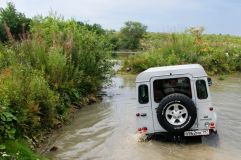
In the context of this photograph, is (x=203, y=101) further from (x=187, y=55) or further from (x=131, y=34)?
(x=131, y=34)

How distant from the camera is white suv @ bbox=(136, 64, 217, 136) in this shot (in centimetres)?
1231

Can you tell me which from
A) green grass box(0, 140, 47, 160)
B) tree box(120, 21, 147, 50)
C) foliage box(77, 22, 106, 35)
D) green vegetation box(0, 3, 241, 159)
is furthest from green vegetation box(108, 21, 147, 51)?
green grass box(0, 140, 47, 160)

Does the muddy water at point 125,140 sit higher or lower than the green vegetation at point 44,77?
lower

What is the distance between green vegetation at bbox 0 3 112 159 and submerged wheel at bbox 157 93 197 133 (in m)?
3.45

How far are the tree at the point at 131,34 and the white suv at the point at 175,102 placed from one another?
4085 centimetres

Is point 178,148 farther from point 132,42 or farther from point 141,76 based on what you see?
point 132,42

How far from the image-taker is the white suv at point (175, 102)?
40.4 ft

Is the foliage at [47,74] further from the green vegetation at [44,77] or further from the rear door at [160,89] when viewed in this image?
the rear door at [160,89]

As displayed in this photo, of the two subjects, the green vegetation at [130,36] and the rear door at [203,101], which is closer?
the rear door at [203,101]

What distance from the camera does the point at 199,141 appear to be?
12.9 m

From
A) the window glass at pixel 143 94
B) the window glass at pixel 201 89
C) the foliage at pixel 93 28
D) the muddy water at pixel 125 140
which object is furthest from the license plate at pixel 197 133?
the foliage at pixel 93 28

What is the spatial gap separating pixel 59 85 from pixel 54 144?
13.2 feet

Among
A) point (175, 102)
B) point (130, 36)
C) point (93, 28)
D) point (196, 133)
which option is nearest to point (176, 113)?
point (175, 102)

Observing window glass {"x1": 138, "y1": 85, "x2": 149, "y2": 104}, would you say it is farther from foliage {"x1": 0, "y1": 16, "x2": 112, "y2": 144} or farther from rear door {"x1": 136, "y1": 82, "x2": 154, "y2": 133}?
foliage {"x1": 0, "y1": 16, "x2": 112, "y2": 144}
